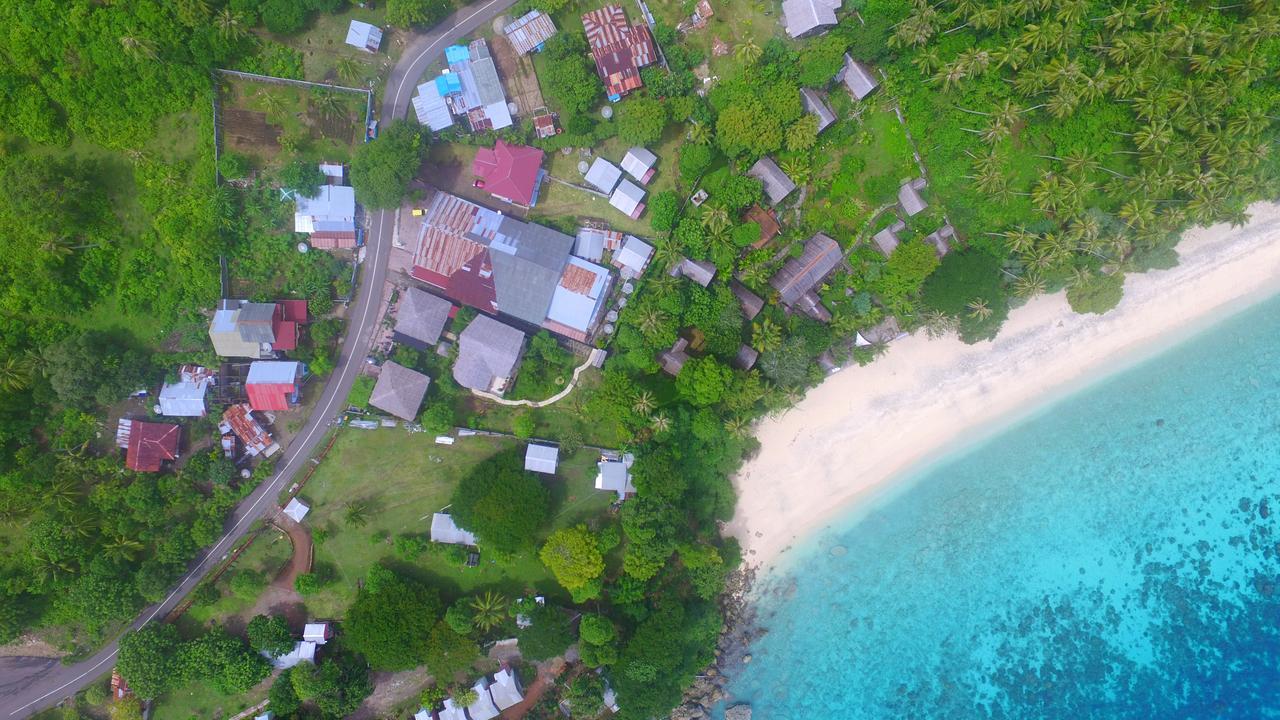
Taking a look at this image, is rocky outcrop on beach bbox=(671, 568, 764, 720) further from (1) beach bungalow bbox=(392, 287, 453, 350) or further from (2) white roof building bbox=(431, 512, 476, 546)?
(1) beach bungalow bbox=(392, 287, 453, 350)

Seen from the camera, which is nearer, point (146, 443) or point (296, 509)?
point (146, 443)

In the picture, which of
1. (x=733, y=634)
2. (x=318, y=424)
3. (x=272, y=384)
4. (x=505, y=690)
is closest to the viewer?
(x=272, y=384)

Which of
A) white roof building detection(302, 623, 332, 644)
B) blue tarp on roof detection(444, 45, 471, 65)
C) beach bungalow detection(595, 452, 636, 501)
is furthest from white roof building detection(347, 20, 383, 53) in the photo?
white roof building detection(302, 623, 332, 644)

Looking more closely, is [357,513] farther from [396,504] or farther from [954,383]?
[954,383]

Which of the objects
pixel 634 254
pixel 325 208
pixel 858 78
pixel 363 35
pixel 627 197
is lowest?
pixel 634 254

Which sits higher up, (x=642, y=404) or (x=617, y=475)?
(x=642, y=404)

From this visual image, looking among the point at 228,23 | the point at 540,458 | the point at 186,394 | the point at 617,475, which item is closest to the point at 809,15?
the point at 617,475

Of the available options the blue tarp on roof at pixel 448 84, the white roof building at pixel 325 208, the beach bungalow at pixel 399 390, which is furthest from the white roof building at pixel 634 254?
the white roof building at pixel 325 208
